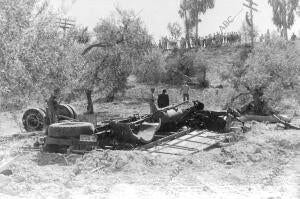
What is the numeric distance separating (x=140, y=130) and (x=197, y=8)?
42.6 metres

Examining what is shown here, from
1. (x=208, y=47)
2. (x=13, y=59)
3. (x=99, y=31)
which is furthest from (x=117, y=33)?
(x=208, y=47)

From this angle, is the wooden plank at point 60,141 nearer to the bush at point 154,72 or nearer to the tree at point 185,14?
the bush at point 154,72

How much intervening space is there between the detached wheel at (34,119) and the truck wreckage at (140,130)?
4.38 metres

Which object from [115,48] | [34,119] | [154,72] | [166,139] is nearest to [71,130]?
[166,139]

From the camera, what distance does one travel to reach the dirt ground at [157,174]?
7328 mm

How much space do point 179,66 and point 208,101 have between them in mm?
11769

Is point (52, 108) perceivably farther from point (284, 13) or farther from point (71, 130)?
point (284, 13)

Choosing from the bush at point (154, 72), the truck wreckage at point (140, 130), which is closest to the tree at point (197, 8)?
the bush at point (154, 72)

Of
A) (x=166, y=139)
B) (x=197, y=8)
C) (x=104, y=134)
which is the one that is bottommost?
(x=166, y=139)

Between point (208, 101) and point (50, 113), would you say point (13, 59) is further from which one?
point (208, 101)

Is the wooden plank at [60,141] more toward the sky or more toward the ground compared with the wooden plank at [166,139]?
more toward the sky

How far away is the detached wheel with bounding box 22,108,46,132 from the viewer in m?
16.9

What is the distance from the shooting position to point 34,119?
1695 centimetres

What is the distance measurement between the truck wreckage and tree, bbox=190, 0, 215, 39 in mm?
38112
